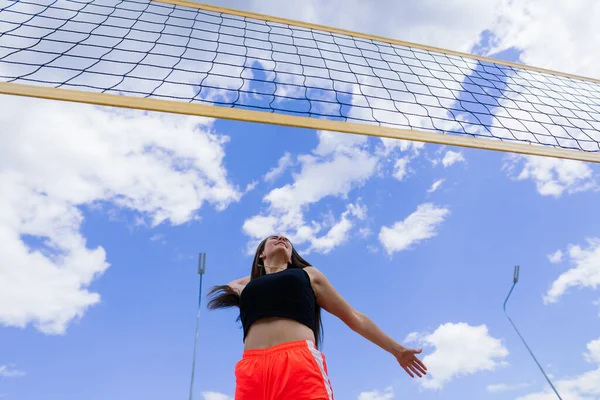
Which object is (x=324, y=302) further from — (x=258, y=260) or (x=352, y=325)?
(x=258, y=260)

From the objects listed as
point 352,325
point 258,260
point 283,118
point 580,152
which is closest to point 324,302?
point 352,325

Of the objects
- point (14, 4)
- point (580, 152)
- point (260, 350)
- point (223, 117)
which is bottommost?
point (260, 350)

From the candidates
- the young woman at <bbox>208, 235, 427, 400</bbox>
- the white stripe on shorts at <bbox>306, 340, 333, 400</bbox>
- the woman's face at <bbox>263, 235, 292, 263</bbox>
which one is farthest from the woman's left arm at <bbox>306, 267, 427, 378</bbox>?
the white stripe on shorts at <bbox>306, 340, 333, 400</bbox>

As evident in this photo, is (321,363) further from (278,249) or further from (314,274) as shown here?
(278,249)

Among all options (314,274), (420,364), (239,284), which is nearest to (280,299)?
(314,274)

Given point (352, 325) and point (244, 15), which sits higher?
point (244, 15)

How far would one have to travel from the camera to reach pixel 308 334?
1.84m

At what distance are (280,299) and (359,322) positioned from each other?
1.20 ft

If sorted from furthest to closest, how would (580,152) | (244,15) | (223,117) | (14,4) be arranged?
(244,15) → (14,4) → (580,152) → (223,117)

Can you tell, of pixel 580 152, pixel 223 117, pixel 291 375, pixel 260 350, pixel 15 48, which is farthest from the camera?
pixel 580 152

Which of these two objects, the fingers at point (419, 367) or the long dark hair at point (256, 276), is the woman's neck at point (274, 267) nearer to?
the long dark hair at point (256, 276)

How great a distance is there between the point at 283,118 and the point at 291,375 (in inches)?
62.6

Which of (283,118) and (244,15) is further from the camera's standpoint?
(244,15)

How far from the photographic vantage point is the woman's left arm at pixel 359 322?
1.93m
